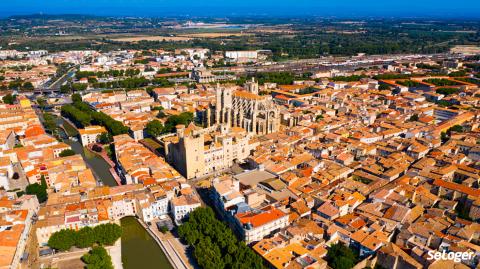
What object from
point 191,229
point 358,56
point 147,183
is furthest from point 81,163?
point 358,56

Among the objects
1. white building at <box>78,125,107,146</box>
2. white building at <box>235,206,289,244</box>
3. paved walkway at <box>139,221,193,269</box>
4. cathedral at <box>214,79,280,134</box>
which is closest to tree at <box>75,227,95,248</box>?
paved walkway at <box>139,221,193,269</box>

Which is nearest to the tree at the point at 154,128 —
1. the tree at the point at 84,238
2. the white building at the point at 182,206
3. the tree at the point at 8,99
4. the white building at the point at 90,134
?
the white building at the point at 90,134

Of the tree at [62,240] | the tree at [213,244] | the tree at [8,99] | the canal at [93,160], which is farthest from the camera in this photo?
the tree at [8,99]

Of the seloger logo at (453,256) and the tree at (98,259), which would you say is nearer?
the seloger logo at (453,256)

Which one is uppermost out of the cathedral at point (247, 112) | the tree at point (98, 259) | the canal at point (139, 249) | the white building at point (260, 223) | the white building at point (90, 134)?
the cathedral at point (247, 112)

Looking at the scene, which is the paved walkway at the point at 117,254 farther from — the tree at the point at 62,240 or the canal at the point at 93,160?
the canal at the point at 93,160

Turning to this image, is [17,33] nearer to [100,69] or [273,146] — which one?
[100,69]
